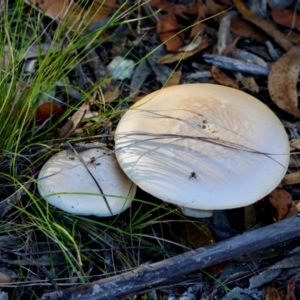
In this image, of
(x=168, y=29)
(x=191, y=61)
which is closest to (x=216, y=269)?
(x=191, y=61)

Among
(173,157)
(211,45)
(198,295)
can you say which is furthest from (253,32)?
(198,295)

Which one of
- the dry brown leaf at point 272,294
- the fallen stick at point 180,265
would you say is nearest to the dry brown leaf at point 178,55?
the fallen stick at point 180,265

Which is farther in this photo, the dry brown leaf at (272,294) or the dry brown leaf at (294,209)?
the dry brown leaf at (294,209)

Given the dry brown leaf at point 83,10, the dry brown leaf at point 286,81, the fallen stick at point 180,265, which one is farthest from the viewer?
the dry brown leaf at point 83,10

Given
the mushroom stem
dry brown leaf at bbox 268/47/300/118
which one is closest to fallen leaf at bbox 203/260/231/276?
the mushroom stem

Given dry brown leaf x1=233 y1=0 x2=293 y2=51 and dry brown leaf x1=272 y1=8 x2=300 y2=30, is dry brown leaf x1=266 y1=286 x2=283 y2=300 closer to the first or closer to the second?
dry brown leaf x1=233 y1=0 x2=293 y2=51

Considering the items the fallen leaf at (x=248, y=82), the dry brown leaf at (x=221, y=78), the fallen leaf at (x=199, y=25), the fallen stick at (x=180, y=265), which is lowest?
the fallen stick at (x=180, y=265)

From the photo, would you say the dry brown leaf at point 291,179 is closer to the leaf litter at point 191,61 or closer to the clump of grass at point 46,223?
the leaf litter at point 191,61
